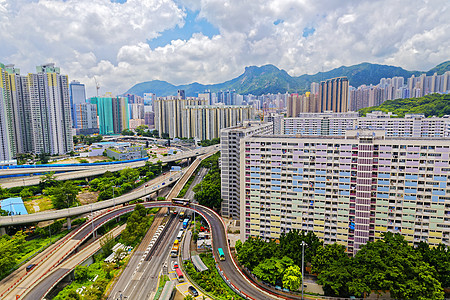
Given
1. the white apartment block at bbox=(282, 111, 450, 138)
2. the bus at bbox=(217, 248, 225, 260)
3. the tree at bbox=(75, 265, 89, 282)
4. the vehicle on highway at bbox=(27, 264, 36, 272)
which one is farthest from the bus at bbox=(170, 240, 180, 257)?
the white apartment block at bbox=(282, 111, 450, 138)

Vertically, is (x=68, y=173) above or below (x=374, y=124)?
below

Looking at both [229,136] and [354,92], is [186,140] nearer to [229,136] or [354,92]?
[229,136]

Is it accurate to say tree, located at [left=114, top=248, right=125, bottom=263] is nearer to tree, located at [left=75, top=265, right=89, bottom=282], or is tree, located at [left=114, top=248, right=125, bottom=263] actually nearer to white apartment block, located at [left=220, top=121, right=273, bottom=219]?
tree, located at [left=75, top=265, right=89, bottom=282]

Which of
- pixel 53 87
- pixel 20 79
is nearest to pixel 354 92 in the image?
pixel 53 87

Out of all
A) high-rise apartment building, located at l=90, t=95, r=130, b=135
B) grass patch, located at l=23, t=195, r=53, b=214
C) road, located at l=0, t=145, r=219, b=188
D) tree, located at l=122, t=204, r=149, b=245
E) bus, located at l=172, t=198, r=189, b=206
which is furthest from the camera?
high-rise apartment building, located at l=90, t=95, r=130, b=135

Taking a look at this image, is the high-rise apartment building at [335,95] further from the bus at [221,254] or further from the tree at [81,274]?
the tree at [81,274]

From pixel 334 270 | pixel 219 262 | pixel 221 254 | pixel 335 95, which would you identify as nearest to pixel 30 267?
pixel 219 262

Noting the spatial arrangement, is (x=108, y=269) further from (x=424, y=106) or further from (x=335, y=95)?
(x=335, y=95)

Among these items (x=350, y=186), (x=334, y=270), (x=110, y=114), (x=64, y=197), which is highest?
(x=110, y=114)
